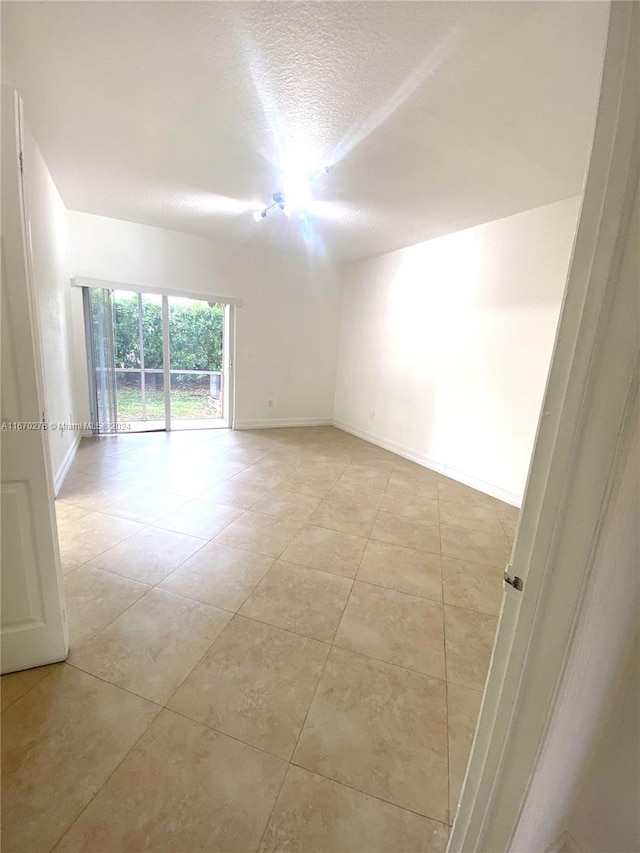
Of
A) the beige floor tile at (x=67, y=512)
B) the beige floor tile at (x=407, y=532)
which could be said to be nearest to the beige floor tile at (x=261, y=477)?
the beige floor tile at (x=407, y=532)

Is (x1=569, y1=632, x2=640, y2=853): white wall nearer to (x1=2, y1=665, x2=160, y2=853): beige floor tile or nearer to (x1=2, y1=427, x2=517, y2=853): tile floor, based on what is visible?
(x1=2, y1=427, x2=517, y2=853): tile floor

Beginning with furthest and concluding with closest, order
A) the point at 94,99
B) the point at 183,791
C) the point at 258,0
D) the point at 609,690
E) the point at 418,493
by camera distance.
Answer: the point at 418,493 → the point at 94,99 → the point at 258,0 → the point at 183,791 → the point at 609,690

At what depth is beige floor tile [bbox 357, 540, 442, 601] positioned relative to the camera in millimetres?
2027

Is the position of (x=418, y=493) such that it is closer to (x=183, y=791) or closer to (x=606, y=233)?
(x=183, y=791)

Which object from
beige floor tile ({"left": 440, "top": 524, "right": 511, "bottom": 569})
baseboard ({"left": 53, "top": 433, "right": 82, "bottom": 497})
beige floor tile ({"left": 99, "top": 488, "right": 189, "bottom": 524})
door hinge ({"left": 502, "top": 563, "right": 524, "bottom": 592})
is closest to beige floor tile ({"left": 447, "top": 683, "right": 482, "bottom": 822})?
door hinge ({"left": 502, "top": 563, "right": 524, "bottom": 592})

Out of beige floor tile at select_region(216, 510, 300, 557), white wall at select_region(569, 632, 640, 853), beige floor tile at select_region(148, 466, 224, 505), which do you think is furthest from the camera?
beige floor tile at select_region(148, 466, 224, 505)

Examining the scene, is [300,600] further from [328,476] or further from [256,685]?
[328,476]

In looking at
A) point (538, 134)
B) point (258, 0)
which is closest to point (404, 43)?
point (258, 0)

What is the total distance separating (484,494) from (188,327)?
4647mm

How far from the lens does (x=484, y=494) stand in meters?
3.49

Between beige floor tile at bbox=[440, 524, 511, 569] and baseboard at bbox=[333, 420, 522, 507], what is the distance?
0.47 meters

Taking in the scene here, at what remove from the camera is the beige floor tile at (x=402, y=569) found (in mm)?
2027

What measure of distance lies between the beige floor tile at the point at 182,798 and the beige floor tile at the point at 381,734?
6.5 inches

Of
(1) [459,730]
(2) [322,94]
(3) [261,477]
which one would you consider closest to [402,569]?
(1) [459,730]
